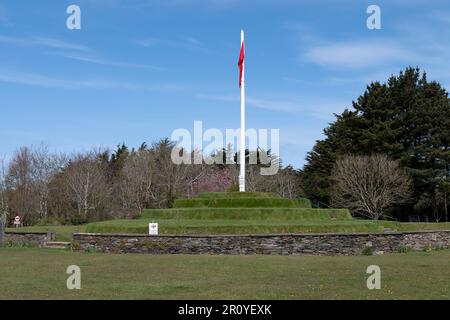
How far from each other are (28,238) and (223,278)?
16810 millimetres

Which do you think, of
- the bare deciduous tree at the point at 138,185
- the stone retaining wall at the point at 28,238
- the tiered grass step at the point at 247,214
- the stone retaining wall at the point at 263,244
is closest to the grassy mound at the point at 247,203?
the tiered grass step at the point at 247,214

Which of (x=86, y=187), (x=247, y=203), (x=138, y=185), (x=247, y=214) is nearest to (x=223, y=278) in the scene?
(x=247, y=214)

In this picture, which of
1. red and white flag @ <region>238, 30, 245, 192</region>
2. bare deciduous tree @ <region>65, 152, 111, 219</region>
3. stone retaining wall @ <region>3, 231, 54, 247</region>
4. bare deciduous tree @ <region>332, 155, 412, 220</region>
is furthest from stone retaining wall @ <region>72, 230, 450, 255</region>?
bare deciduous tree @ <region>65, 152, 111, 219</region>

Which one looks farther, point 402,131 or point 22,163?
point 22,163

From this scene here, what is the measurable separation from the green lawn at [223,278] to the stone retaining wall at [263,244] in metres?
1.64

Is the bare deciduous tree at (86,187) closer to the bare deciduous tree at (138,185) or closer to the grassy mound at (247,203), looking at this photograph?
the bare deciduous tree at (138,185)

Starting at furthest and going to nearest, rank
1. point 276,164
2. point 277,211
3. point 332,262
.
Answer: point 276,164 < point 277,211 < point 332,262

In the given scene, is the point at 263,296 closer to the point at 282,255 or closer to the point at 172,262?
the point at 172,262

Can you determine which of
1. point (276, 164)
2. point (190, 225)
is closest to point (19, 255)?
point (190, 225)

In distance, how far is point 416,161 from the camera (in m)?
51.4

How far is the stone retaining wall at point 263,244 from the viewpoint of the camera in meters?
20.9

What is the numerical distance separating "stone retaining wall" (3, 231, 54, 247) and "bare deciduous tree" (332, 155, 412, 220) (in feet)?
98.3

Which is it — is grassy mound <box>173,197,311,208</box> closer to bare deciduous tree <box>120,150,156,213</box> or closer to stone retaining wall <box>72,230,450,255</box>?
stone retaining wall <box>72,230,450,255</box>

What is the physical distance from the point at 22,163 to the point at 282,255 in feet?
151
